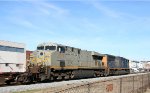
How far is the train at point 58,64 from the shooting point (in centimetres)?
2380

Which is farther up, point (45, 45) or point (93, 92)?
point (45, 45)

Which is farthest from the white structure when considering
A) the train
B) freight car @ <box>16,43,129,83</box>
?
freight car @ <box>16,43,129,83</box>

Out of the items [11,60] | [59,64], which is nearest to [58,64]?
[59,64]

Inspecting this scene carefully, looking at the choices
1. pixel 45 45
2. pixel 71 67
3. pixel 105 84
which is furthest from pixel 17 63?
pixel 105 84

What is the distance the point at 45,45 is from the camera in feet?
87.1

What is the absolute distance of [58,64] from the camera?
85.8ft

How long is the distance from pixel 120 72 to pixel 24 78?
29.6 metres

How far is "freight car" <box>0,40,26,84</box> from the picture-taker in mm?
19750

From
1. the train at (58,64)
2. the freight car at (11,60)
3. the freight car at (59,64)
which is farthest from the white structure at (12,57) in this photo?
the freight car at (59,64)

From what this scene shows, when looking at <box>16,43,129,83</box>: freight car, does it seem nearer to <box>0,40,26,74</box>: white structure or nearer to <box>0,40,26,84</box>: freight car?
<box>0,40,26,84</box>: freight car

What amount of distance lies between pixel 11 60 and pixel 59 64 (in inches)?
269

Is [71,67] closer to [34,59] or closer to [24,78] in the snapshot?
[34,59]

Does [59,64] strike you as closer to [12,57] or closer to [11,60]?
[12,57]

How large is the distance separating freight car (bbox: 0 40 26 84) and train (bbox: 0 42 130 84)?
46cm
